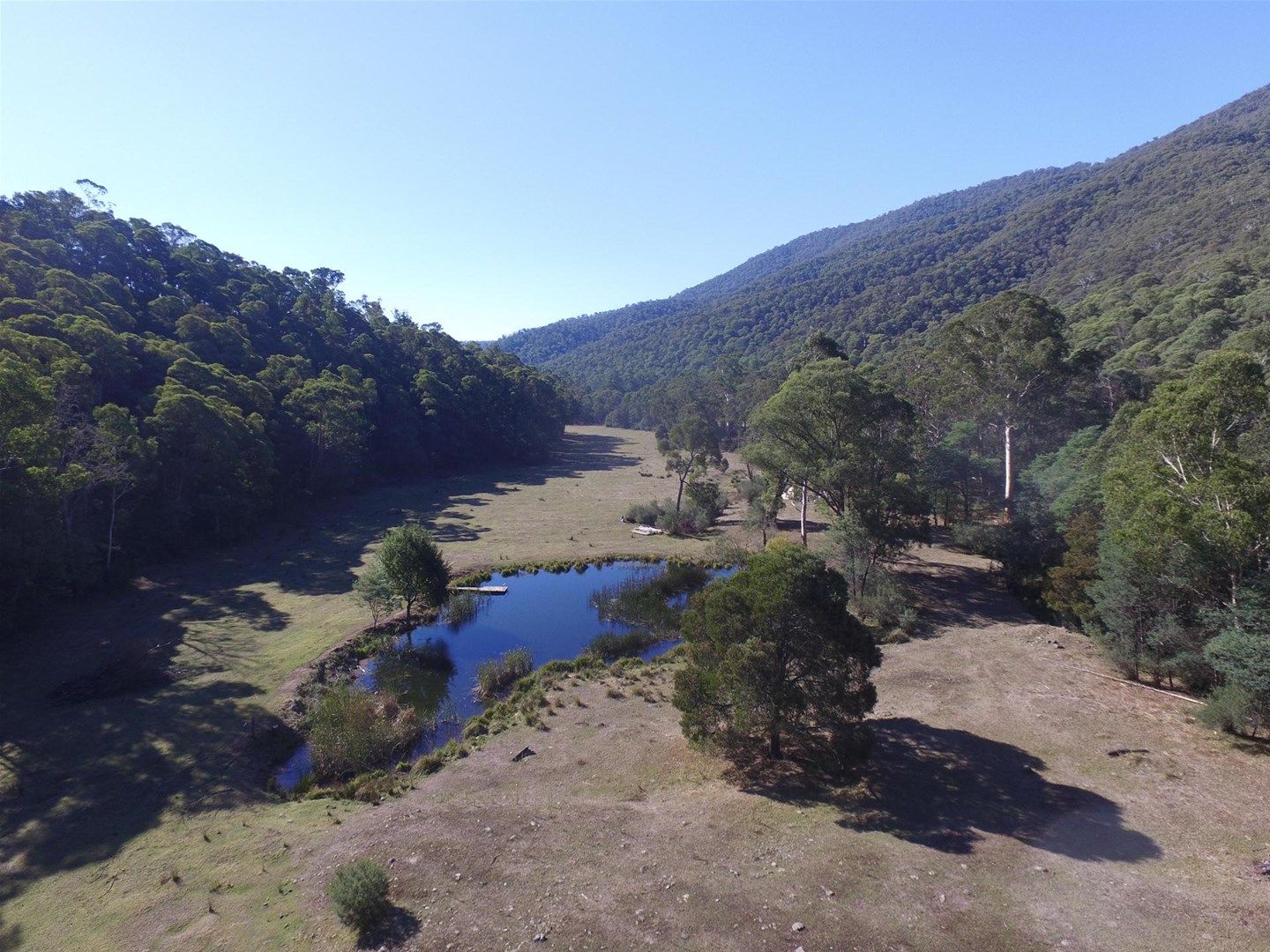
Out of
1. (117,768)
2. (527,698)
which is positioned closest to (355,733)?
(527,698)

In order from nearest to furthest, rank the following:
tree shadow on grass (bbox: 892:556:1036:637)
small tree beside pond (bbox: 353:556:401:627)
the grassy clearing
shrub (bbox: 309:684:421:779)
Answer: the grassy clearing → shrub (bbox: 309:684:421:779) → tree shadow on grass (bbox: 892:556:1036:637) → small tree beside pond (bbox: 353:556:401:627)

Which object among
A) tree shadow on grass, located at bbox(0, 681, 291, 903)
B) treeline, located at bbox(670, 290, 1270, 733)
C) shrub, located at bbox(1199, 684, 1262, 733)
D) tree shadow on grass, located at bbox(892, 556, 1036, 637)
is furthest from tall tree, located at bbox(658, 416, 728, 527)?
shrub, located at bbox(1199, 684, 1262, 733)

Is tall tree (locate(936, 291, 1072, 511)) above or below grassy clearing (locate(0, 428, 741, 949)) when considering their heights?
above

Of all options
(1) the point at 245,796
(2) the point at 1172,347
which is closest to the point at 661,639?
(1) the point at 245,796

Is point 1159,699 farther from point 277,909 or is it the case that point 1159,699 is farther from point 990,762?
point 277,909

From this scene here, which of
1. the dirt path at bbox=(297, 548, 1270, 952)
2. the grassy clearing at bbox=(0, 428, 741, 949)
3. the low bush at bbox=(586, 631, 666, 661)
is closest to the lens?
the dirt path at bbox=(297, 548, 1270, 952)

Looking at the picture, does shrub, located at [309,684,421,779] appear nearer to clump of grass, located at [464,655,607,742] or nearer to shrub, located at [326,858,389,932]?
clump of grass, located at [464,655,607,742]

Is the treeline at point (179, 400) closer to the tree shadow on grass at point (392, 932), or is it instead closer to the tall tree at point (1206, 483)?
the tree shadow on grass at point (392, 932)
